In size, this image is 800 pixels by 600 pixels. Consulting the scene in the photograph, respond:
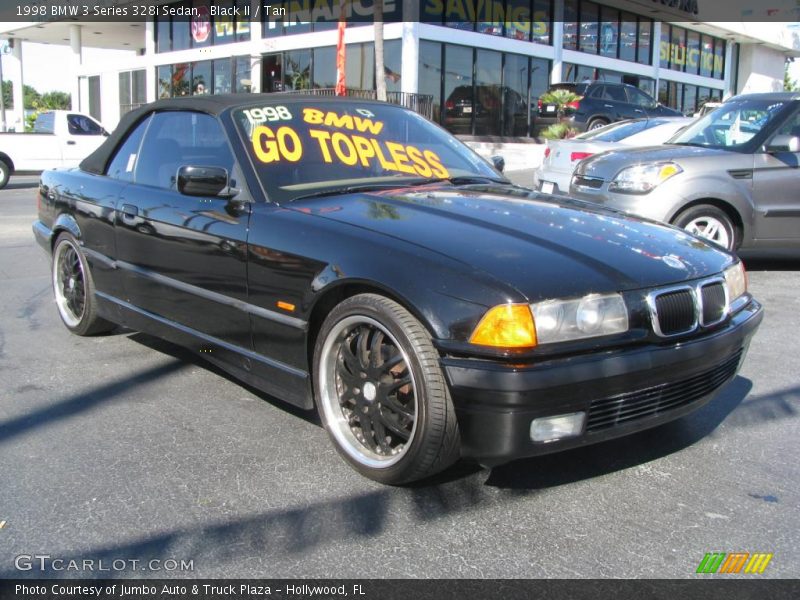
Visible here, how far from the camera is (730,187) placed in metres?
6.93

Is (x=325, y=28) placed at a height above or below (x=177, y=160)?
above

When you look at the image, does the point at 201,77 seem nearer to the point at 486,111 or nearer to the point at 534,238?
the point at 486,111

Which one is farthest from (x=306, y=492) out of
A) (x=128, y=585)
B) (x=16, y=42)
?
(x=16, y=42)

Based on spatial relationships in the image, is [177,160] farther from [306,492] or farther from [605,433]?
[605,433]

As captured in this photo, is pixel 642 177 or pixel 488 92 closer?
pixel 642 177

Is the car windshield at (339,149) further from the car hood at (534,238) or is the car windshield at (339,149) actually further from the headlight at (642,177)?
the headlight at (642,177)

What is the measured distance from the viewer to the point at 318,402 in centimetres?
323

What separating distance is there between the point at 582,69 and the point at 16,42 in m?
32.8

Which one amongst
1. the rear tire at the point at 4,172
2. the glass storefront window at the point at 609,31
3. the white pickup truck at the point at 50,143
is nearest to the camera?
the rear tire at the point at 4,172

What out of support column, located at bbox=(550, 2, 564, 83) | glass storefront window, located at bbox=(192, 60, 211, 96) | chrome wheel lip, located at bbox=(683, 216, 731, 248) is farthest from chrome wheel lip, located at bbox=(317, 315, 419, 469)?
glass storefront window, located at bbox=(192, 60, 211, 96)

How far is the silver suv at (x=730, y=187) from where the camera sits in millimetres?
6898

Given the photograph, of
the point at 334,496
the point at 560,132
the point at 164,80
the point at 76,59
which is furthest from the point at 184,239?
the point at 76,59

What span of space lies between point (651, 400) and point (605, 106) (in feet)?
61.7

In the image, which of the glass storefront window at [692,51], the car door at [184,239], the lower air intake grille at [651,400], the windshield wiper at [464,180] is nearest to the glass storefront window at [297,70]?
the glass storefront window at [692,51]
